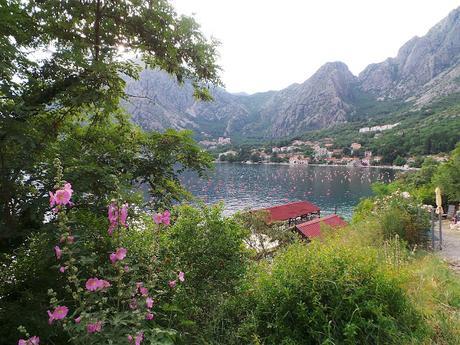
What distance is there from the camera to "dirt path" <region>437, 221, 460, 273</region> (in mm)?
7653

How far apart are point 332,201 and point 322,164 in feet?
273

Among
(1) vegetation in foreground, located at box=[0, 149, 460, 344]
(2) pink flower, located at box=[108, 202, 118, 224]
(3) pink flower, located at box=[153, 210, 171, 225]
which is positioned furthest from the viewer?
(1) vegetation in foreground, located at box=[0, 149, 460, 344]

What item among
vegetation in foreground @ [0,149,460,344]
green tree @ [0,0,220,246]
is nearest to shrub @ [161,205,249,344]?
vegetation in foreground @ [0,149,460,344]

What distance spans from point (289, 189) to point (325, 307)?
8846 cm

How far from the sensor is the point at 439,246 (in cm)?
900

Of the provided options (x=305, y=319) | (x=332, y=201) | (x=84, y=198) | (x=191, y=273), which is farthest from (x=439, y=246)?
(x=332, y=201)

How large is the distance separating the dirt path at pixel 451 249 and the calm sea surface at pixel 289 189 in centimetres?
4713

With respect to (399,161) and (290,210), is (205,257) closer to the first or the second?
(290,210)

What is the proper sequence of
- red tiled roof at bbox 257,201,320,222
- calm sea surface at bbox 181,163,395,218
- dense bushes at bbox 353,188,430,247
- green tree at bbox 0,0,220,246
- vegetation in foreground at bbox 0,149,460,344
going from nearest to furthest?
1. vegetation in foreground at bbox 0,149,460,344
2. green tree at bbox 0,0,220,246
3. dense bushes at bbox 353,188,430,247
4. red tiled roof at bbox 257,201,320,222
5. calm sea surface at bbox 181,163,395,218

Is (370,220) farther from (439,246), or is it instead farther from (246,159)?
(246,159)

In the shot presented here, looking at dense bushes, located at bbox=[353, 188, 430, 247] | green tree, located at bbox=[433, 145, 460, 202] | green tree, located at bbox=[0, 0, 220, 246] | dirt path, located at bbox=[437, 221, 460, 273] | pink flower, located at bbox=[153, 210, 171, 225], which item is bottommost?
green tree, located at bbox=[433, 145, 460, 202]

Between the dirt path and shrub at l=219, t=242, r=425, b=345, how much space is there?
3989 millimetres

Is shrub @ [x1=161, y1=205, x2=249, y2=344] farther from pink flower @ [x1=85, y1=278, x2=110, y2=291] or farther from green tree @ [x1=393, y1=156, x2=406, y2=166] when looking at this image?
green tree @ [x1=393, y1=156, x2=406, y2=166]

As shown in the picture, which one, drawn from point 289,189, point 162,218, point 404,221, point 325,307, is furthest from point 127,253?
point 289,189
